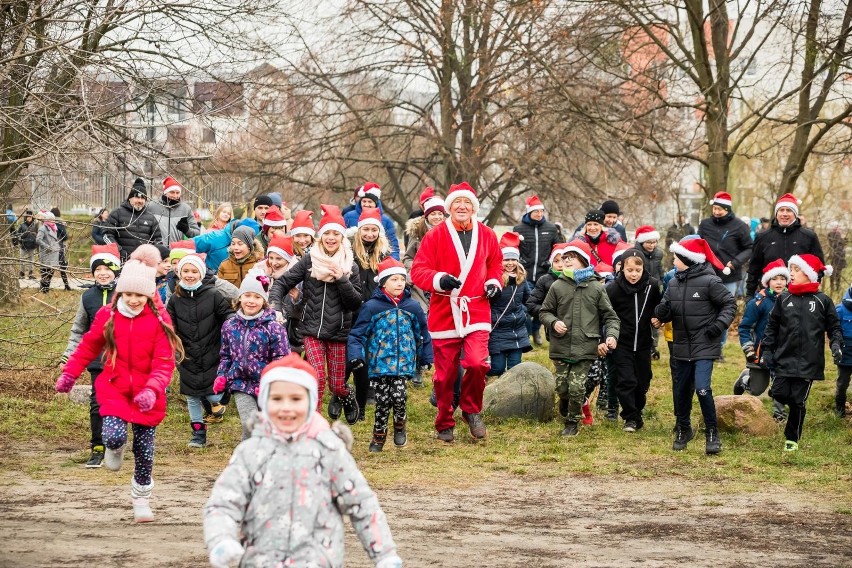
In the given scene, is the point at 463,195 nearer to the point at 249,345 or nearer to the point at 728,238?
the point at 249,345

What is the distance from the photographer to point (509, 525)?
26.4 feet

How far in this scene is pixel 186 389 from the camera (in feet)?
35.3

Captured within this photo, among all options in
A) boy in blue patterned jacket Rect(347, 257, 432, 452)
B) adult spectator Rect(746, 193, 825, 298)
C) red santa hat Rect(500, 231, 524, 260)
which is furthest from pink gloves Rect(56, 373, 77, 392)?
adult spectator Rect(746, 193, 825, 298)

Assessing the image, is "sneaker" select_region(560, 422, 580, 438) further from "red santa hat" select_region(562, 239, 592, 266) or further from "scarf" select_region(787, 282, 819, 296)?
"scarf" select_region(787, 282, 819, 296)

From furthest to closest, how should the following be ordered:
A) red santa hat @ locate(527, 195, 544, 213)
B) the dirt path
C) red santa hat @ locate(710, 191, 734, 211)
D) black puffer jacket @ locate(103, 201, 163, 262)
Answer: red santa hat @ locate(527, 195, 544, 213) → red santa hat @ locate(710, 191, 734, 211) → black puffer jacket @ locate(103, 201, 163, 262) → the dirt path

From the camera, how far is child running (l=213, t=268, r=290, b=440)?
30.9 ft

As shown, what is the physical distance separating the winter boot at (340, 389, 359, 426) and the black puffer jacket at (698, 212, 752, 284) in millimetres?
6305

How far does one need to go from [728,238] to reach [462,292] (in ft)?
21.4

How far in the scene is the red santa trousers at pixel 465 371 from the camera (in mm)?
10977

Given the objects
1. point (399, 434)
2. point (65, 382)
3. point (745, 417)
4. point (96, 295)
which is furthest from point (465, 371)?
point (65, 382)

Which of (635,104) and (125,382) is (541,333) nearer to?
(635,104)

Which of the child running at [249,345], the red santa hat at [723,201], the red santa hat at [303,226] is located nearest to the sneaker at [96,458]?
the child running at [249,345]

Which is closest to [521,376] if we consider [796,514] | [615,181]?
[796,514]

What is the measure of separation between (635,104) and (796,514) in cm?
1637
